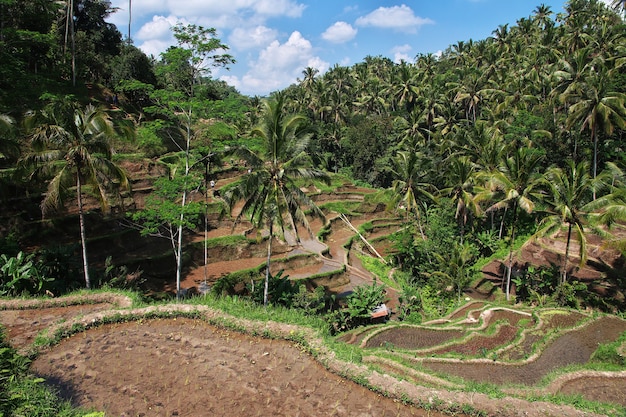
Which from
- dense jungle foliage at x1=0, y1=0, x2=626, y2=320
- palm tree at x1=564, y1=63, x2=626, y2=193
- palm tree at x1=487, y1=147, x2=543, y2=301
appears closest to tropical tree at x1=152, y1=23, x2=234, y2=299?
dense jungle foliage at x1=0, y1=0, x2=626, y2=320

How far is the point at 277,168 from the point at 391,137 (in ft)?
125

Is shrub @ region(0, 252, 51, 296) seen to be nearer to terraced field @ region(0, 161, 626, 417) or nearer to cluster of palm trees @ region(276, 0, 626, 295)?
terraced field @ region(0, 161, 626, 417)

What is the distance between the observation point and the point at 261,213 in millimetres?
16406

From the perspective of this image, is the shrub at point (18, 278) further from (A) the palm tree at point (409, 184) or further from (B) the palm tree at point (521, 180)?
(A) the palm tree at point (409, 184)

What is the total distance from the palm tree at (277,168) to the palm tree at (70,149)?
19.0ft

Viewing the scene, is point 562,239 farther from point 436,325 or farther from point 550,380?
point 550,380

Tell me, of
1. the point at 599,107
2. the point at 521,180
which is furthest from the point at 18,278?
the point at 599,107

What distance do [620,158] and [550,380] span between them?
2750cm

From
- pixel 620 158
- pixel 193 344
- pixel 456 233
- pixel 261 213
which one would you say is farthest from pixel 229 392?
pixel 620 158

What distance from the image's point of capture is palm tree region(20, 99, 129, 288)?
595 inches

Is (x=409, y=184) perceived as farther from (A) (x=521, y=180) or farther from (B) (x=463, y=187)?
(A) (x=521, y=180)

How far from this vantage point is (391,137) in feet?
168

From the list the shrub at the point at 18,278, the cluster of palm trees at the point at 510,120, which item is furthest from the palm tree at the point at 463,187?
the shrub at the point at 18,278

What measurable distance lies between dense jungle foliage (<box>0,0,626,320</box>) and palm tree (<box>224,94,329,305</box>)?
0.16 m
